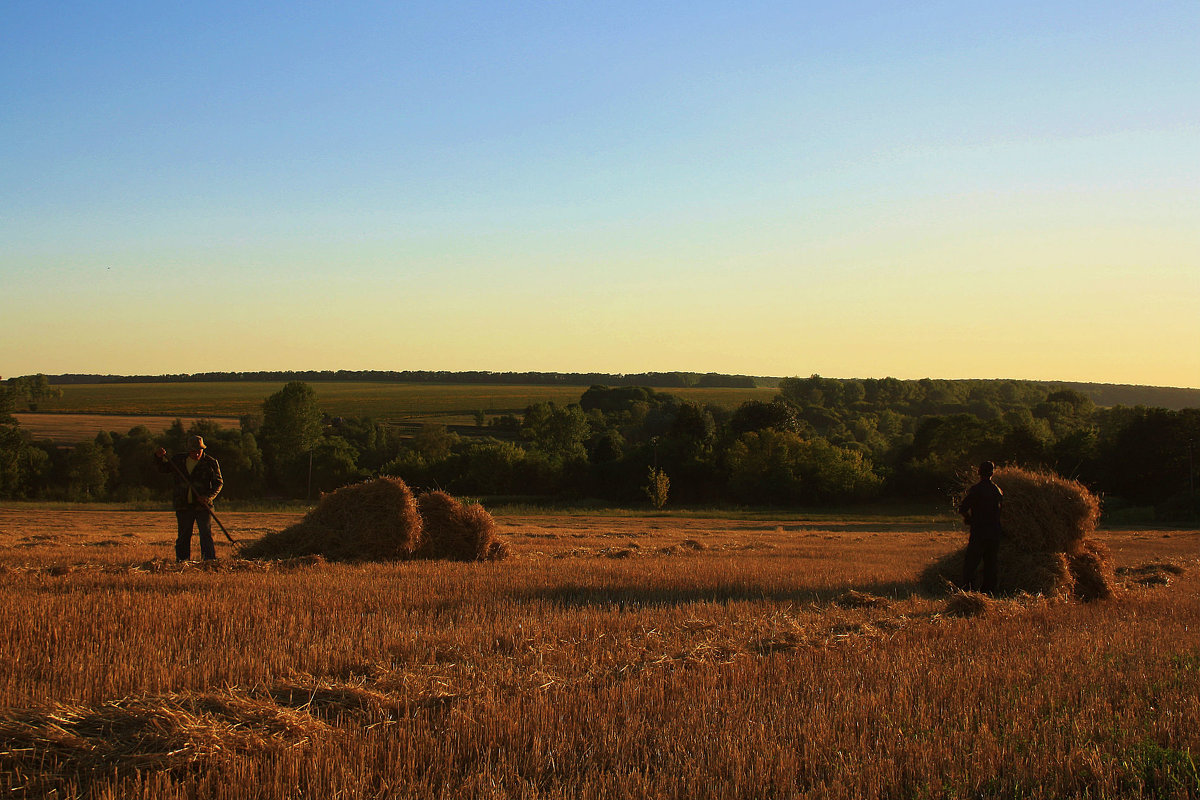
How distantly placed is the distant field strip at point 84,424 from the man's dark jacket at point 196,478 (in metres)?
71.9

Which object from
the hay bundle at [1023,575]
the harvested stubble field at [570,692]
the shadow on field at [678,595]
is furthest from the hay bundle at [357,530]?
the hay bundle at [1023,575]

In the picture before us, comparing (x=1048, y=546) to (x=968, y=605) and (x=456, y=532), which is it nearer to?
(x=968, y=605)

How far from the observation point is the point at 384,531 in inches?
568

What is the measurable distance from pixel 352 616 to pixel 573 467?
199 feet

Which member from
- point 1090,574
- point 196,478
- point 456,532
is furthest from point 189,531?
point 1090,574

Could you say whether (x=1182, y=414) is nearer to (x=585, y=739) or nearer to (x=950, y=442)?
(x=950, y=442)

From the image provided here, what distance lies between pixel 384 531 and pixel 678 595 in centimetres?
537

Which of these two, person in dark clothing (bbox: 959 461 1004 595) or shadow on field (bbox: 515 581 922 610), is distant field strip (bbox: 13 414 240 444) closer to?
shadow on field (bbox: 515 581 922 610)

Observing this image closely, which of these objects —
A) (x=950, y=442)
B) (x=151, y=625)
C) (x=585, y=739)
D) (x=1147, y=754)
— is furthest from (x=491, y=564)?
(x=950, y=442)

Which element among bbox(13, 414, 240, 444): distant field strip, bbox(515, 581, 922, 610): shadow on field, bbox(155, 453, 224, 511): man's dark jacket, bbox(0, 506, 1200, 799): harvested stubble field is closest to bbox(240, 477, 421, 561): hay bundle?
bbox(155, 453, 224, 511): man's dark jacket

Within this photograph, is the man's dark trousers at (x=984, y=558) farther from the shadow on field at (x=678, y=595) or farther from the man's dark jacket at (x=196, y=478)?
the man's dark jacket at (x=196, y=478)

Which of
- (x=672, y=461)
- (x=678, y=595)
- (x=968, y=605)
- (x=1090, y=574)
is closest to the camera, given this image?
(x=968, y=605)

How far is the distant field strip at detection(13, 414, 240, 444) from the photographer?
264 ft

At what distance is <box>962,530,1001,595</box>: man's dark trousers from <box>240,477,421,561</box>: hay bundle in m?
8.40
